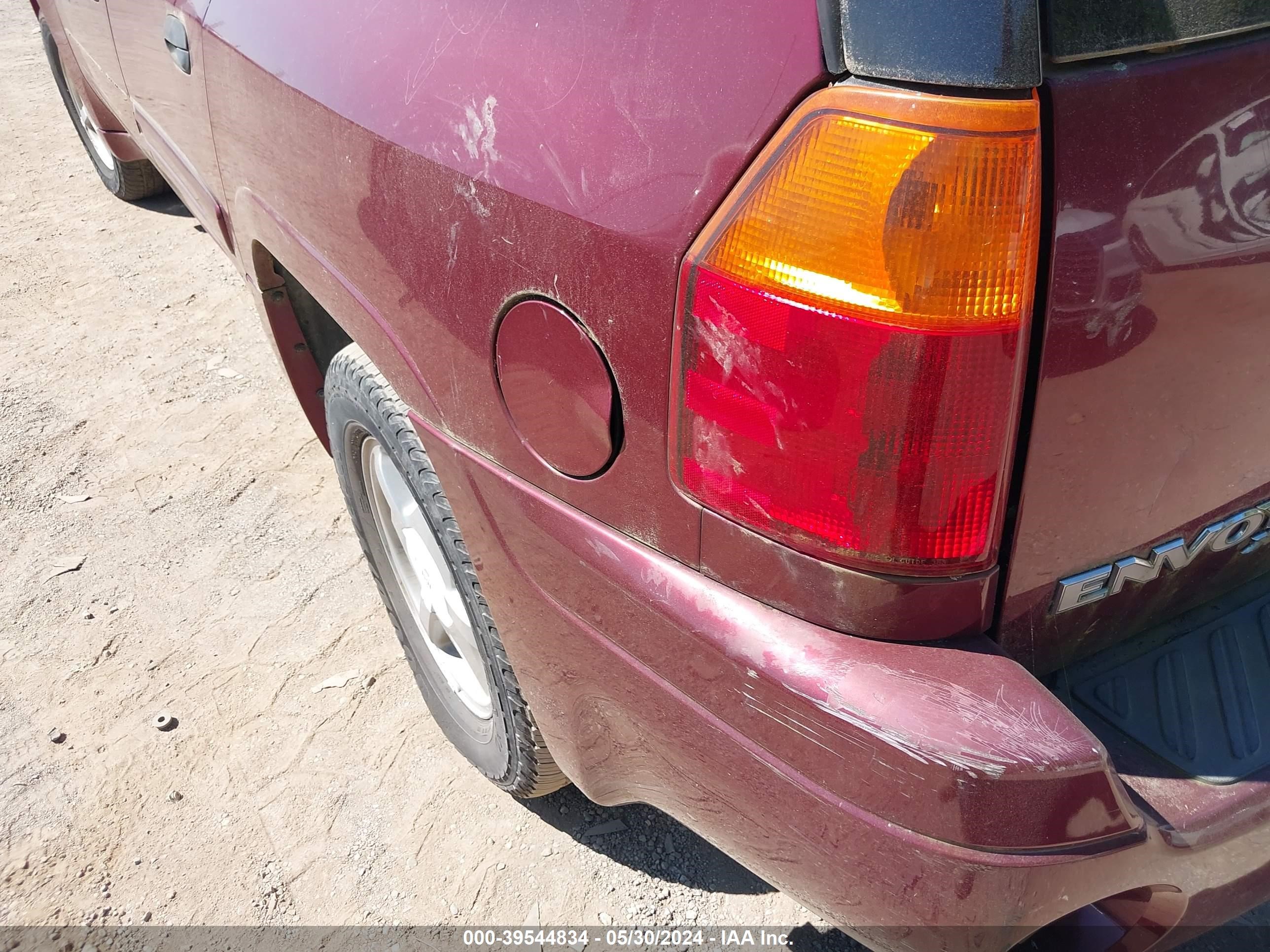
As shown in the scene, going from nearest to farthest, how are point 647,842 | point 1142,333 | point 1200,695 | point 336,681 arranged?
1. point 1142,333
2. point 1200,695
3. point 647,842
4. point 336,681

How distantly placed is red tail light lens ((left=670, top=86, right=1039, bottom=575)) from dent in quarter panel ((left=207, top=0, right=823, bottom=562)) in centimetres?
6

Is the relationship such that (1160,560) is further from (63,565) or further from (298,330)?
(63,565)

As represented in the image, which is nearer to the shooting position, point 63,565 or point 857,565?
point 857,565

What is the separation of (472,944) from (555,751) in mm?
481

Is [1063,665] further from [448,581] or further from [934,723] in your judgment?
[448,581]

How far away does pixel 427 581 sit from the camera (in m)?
2.11

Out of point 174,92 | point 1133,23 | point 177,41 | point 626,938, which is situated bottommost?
point 626,938

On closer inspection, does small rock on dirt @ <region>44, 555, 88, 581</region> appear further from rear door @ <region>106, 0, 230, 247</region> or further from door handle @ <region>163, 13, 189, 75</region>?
door handle @ <region>163, 13, 189, 75</region>

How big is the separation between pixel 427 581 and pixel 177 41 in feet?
4.17

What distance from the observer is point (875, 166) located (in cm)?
95

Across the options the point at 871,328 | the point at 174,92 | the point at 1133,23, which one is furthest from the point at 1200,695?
the point at 174,92

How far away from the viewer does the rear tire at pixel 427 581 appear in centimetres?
176

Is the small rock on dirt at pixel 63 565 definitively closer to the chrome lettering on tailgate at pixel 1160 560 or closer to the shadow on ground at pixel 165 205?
the shadow on ground at pixel 165 205

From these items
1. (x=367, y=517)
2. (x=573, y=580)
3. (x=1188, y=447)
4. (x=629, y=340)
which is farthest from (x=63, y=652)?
(x=1188, y=447)
